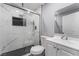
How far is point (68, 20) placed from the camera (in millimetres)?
1523

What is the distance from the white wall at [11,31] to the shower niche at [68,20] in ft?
3.95

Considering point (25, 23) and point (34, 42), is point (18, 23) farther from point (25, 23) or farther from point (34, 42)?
point (34, 42)

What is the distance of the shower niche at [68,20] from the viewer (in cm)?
135

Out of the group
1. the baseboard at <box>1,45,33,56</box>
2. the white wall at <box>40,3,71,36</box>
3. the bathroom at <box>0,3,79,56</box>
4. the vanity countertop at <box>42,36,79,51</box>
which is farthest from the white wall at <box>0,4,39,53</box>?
the vanity countertop at <box>42,36,79,51</box>

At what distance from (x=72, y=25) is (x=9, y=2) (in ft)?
6.27

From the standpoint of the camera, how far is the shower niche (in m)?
1.35

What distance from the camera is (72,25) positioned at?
1.42m

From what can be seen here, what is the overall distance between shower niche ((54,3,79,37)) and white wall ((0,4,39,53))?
1.20 meters

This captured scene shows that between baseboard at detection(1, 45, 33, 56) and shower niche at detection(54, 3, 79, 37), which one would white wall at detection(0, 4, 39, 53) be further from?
shower niche at detection(54, 3, 79, 37)

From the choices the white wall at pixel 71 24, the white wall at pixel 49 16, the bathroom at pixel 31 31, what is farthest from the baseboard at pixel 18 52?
the white wall at pixel 71 24

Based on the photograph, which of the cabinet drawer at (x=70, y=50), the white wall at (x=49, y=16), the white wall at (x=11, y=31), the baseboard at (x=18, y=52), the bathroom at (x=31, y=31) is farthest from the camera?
the white wall at (x=49, y=16)

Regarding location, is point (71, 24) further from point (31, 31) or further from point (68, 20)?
point (31, 31)

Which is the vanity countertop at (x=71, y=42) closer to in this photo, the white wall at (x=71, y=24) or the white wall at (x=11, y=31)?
the white wall at (x=71, y=24)

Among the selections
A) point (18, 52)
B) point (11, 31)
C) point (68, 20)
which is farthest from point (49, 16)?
point (18, 52)
